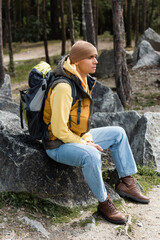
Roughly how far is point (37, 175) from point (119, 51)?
698 centimetres

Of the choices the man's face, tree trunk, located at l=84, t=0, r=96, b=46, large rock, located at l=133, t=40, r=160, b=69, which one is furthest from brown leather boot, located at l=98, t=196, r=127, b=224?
large rock, located at l=133, t=40, r=160, b=69

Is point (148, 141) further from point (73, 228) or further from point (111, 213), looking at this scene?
point (73, 228)

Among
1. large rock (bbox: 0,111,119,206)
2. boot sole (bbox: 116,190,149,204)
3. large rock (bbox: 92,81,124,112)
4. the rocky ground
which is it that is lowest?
large rock (bbox: 92,81,124,112)

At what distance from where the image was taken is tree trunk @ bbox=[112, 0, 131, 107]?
10.1 meters

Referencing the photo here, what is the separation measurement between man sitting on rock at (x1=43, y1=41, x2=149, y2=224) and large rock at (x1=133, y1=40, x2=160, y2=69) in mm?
11814

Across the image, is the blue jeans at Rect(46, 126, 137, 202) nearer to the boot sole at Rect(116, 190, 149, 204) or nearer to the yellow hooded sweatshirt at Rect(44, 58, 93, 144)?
the yellow hooded sweatshirt at Rect(44, 58, 93, 144)

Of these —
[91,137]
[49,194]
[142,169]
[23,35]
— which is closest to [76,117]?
[91,137]

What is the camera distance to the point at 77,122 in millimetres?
3871

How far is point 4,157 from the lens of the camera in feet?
13.3

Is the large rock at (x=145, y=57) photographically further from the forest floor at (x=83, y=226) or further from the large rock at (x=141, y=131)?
the forest floor at (x=83, y=226)

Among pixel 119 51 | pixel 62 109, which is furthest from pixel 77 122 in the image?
pixel 119 51

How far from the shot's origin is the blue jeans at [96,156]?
365cm

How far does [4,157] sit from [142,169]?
7.46ft

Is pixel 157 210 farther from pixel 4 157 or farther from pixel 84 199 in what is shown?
pixel 4 157
